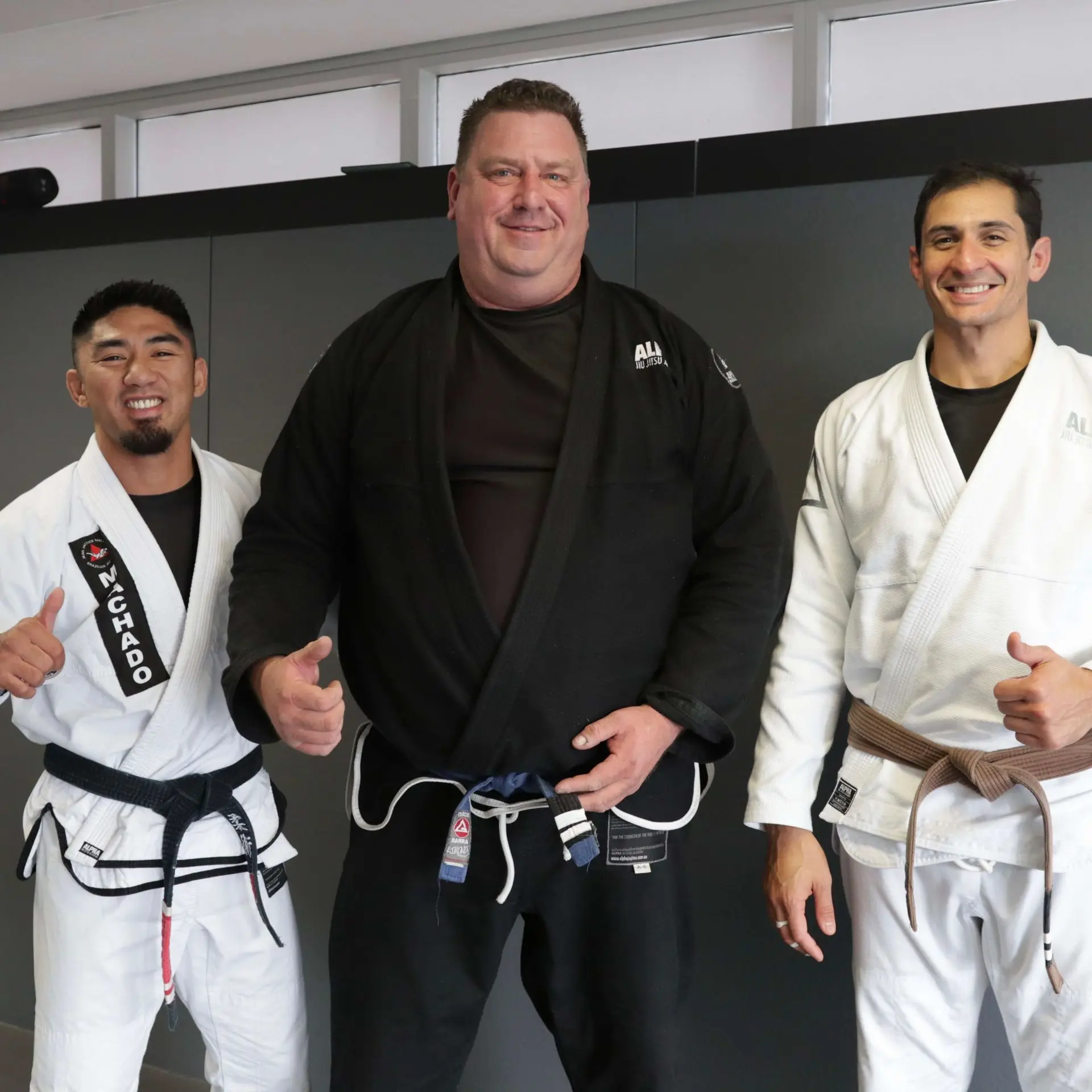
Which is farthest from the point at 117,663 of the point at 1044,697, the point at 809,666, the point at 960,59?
the point at 960,59

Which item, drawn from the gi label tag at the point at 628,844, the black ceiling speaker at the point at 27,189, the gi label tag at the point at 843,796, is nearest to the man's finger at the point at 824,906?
the gi label tag at the point at 843,796

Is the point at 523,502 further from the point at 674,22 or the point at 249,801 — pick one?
the point at 674,22

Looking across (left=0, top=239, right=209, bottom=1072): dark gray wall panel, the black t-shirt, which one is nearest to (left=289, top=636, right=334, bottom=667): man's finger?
the black t-shirt

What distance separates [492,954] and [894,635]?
721 mm

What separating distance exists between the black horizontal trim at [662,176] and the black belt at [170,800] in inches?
47.2

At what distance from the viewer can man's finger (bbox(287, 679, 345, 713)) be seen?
4.58 feet

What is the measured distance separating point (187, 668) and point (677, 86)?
1611mm

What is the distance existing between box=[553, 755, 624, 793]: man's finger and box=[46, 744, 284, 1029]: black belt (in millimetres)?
606

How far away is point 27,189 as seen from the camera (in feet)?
9.04

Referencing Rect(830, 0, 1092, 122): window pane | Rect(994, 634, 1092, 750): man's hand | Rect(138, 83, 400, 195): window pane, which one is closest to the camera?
Rect(994, 634, 1092, 750): man's hand

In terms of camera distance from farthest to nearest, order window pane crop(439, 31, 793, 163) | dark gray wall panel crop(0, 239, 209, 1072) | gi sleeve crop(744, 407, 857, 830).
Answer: dark gray wall panel crop(0, 239, 209, 1072)
window pane crop(439, 31, 793, 163)
gi sleeve crop(744, 407, 857, 830)

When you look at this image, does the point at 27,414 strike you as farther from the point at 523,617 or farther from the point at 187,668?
the point at 523,617

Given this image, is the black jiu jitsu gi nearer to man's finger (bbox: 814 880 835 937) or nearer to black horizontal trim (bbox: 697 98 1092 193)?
man's finger (bbox: 814 880 835 937)

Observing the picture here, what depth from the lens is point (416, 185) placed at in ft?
7.66
